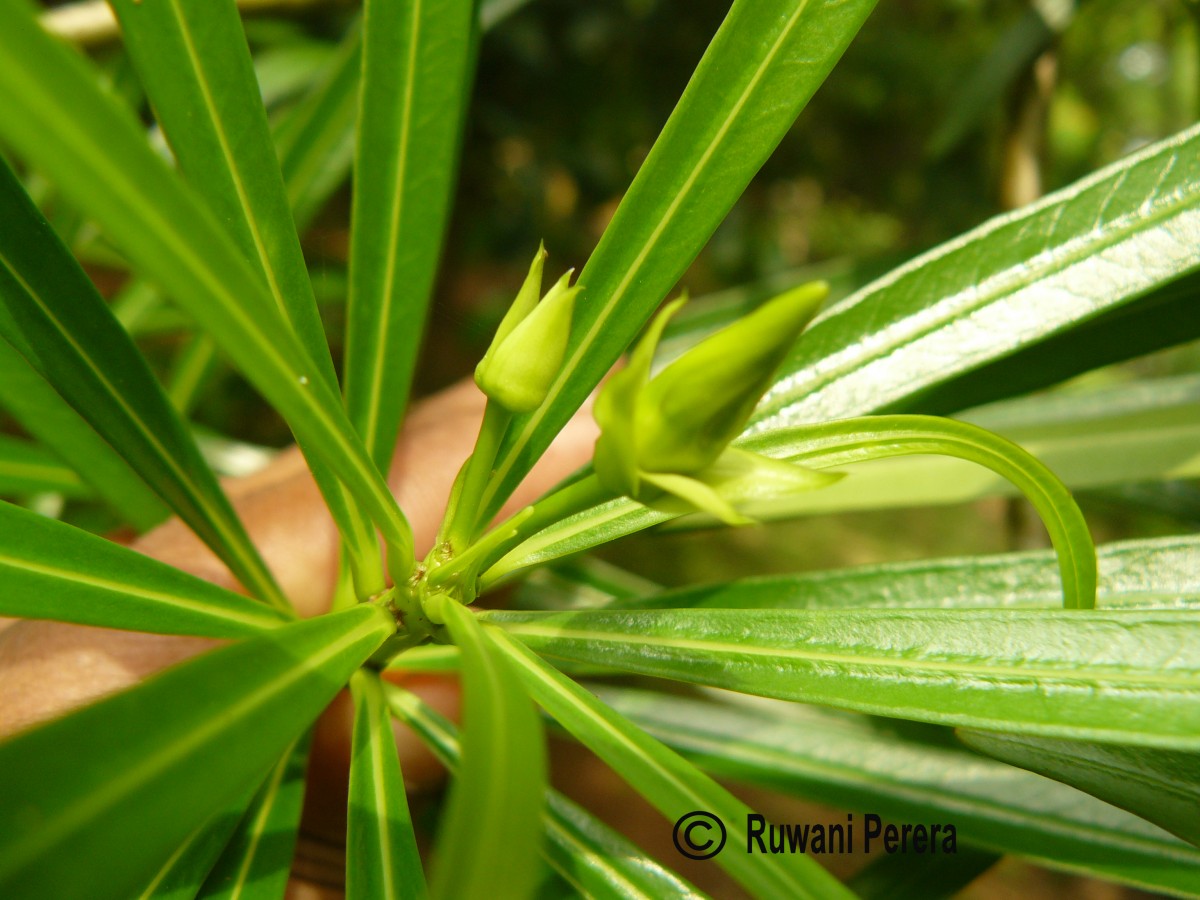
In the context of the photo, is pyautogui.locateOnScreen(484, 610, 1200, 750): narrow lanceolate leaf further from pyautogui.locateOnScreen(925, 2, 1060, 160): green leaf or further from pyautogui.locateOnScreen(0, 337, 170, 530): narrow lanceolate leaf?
pyautogui.locateOnScreen(925, 2, 1060, 160): green leaf

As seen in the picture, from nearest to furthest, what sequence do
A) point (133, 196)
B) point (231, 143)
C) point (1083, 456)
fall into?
point (133, 196)
point (231, 143)
point (1083, 456)

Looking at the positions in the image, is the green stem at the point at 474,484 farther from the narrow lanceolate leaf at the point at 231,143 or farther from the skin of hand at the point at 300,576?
the skin of hand at the point at 300,576

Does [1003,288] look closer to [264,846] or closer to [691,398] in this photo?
[691,398]

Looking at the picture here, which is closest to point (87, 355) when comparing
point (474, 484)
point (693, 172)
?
point (474, 484)

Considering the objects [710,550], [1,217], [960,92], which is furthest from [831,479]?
[710,550]

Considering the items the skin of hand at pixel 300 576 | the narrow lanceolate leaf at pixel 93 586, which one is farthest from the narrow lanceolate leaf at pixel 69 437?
the narrow lanceolate leaf at pixel 93 586

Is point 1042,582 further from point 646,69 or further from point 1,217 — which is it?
point 646,69
